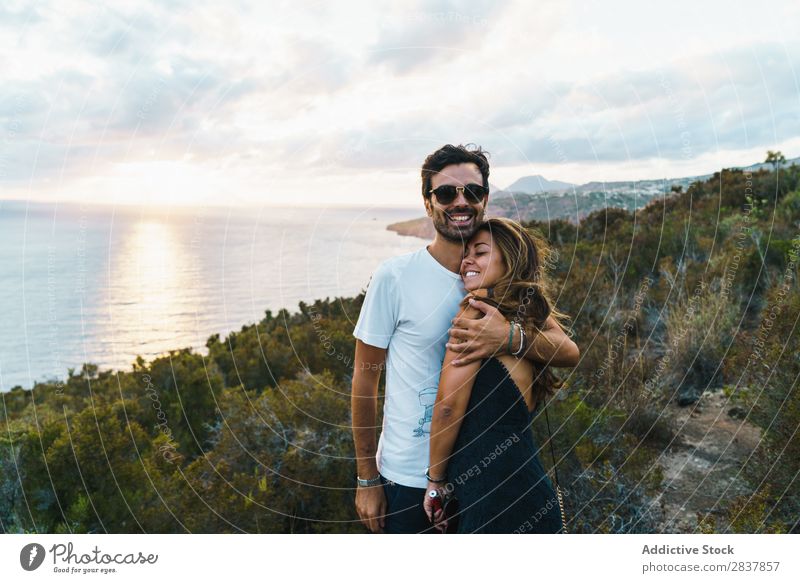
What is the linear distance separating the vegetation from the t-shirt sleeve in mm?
2244

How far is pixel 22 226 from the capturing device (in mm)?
4523

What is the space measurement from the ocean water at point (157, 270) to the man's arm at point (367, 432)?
1.21m

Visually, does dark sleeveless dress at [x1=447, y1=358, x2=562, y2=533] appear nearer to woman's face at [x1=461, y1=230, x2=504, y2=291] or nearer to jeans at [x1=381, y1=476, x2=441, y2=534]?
jeans at [x1=381, y1=476, x2=441, y2=534]

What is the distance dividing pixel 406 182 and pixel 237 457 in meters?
2.98

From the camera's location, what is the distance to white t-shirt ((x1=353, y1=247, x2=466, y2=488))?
2816 mm

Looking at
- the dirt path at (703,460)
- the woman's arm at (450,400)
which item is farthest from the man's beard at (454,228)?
the dirt path at (703,460)

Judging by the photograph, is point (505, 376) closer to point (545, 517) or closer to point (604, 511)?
point (545, 517)

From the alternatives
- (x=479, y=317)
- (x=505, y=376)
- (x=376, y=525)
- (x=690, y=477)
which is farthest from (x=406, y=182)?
(x=690, y=477)

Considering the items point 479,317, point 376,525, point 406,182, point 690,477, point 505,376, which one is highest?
point 406,182

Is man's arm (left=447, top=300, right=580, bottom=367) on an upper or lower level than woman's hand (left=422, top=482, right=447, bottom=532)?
upper

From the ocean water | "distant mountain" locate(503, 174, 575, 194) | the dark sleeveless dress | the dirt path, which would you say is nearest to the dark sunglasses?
the dark sleeveless dress

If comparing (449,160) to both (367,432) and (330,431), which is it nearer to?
(367,432)

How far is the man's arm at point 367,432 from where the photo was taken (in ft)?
9.64

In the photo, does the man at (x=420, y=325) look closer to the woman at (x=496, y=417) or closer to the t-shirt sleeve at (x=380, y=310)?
the t-shirt sleeve at (x=380, y=310)
